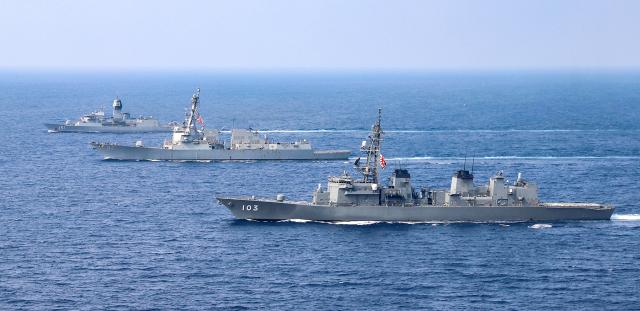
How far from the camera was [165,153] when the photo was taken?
14250 centimetres

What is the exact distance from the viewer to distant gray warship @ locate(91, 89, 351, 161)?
14238 cm

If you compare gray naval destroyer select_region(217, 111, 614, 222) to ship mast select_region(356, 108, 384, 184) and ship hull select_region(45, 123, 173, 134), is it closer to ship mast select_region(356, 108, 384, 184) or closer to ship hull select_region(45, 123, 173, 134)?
ship mast select_region(356, 108, 384, 184)

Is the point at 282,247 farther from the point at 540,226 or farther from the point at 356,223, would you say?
the point at 540,226

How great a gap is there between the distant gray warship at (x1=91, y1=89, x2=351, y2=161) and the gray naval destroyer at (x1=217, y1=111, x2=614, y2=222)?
4763 centimetres

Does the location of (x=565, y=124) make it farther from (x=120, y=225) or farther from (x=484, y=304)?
(x=484, y=304)

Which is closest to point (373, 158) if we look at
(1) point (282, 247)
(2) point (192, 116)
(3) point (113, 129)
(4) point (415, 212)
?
(4) point (415, 212)

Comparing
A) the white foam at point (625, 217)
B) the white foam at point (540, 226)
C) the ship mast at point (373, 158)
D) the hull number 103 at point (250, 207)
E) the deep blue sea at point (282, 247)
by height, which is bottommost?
the deep blue sea at point (282, 247)

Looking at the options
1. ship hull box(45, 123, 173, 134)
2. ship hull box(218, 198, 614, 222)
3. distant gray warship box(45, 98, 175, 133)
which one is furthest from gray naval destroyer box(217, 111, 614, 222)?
distant gray warship box(45, 98, 175, 133)

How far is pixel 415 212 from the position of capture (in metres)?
93.9

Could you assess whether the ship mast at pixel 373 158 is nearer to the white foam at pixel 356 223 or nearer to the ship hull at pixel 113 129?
the white foam at pixel 356 223

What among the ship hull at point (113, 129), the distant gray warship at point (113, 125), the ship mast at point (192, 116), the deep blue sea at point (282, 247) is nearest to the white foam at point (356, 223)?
the deep blue sea at point (282, 247)

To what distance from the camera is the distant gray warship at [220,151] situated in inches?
5605

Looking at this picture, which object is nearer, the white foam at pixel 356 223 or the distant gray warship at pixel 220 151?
the white foam at pixel 356 223

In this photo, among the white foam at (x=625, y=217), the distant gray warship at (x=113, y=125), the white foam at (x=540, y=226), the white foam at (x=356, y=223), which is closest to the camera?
the white foam at (x=540, y=226)
